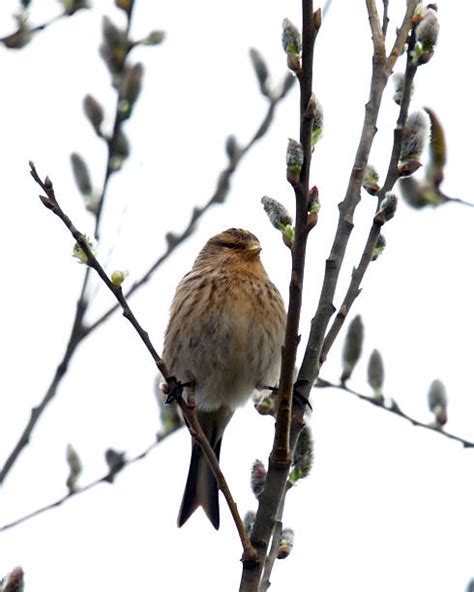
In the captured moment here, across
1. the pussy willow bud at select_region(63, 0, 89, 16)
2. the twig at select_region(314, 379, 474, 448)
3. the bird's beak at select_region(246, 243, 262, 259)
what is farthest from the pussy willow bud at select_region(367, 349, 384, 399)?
the bird's beak at select_region(246, 243, 262, 259)

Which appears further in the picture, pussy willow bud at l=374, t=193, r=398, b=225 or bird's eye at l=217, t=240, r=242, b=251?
bird's eye at l=217, t=240, r=242, b=251

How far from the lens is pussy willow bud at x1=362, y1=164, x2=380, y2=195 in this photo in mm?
3457

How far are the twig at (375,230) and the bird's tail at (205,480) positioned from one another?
266 cm

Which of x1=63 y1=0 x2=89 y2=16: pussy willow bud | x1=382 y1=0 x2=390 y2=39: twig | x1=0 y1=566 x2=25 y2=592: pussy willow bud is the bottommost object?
x1=0 y1=566 x2=25 y2=592: pussy willow bud

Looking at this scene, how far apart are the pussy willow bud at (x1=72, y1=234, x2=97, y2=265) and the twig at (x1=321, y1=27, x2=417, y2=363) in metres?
0.80

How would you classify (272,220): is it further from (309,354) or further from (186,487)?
(186,487)

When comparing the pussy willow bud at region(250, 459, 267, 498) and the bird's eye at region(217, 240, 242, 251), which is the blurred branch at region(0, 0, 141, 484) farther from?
the bird's eye at region(217, 240, 242, 251)

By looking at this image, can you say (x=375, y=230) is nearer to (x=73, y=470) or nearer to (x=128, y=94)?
(x=128, y=94)

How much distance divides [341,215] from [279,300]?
2843 millimetres

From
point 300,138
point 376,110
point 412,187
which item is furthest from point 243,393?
point 300,138

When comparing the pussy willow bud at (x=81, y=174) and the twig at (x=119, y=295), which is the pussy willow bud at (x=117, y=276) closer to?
the twig at (x=119, y=295)

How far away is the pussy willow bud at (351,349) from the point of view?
3.98 m

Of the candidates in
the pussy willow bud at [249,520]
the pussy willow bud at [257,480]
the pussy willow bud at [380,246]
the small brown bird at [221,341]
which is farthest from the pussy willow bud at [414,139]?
the small brown bird at [221,341]

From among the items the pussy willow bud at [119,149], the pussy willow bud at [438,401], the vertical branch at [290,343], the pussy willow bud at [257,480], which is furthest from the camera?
the pussy willow bud at [119,149]
